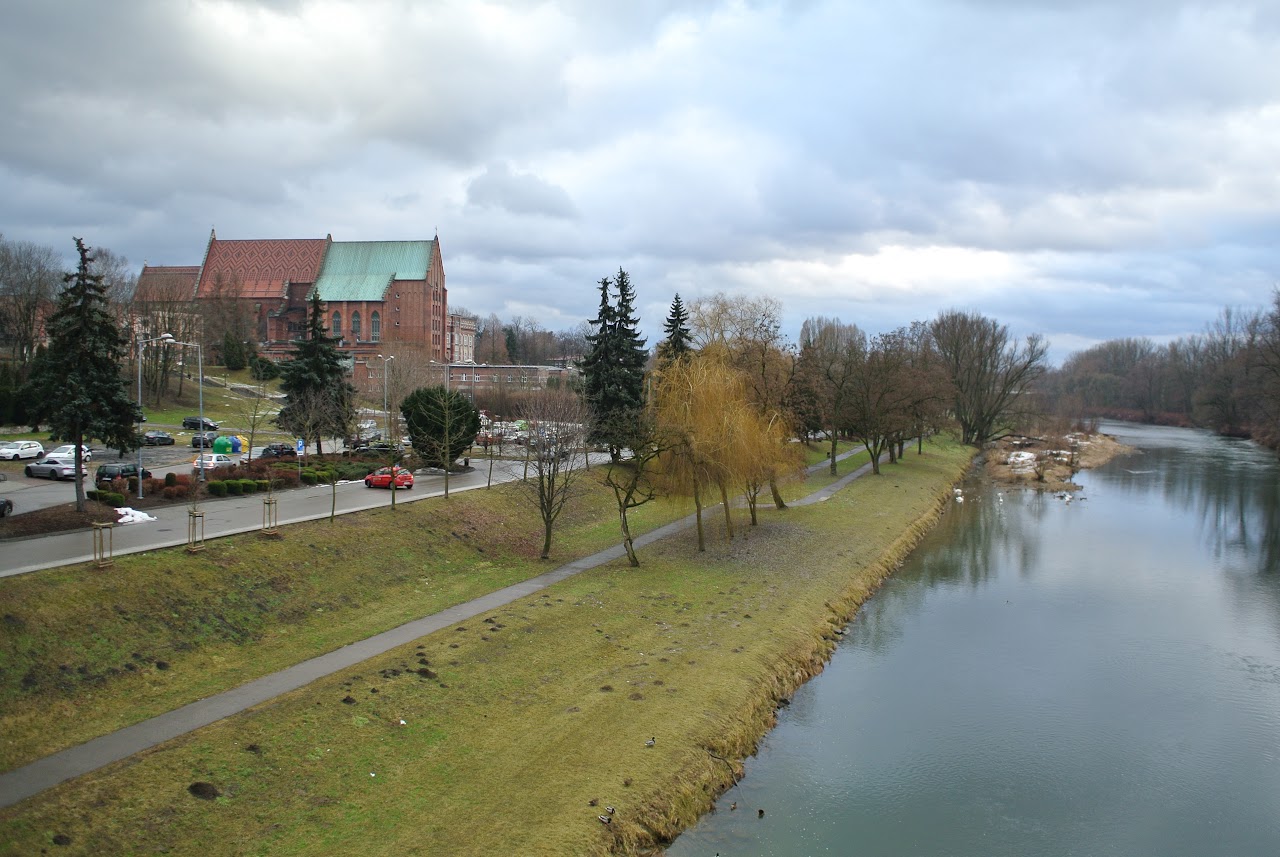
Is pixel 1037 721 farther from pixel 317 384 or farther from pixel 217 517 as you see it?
→ pixel 317 384

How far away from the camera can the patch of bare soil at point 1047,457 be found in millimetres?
56438

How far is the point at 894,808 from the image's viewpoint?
14.5 meters

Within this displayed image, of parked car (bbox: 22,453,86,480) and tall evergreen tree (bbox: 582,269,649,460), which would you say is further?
tall evergreen tree (bbox: 582,269,649,460)

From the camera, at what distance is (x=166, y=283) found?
90.2 meters

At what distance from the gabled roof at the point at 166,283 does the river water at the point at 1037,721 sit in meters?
69.2

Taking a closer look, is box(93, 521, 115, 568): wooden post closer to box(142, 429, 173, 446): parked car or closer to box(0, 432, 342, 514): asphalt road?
box(0, 432, 342, 514): asphalt road

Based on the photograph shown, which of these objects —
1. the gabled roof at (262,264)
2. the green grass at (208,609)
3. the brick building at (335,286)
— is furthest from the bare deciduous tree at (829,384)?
the gabled roof at (262,264)

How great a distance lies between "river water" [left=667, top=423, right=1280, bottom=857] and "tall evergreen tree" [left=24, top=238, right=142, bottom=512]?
68.0ft

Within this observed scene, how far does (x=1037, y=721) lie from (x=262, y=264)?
107 meters

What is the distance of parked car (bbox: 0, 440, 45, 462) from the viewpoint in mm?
39969

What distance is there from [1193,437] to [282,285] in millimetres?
104355

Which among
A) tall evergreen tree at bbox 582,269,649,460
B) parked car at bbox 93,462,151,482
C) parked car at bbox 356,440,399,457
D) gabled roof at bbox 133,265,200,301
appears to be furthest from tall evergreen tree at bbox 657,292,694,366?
gabled roof at bbox 133,265,200,301

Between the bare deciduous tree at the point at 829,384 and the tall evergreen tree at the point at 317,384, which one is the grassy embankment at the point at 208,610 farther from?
the bare deciduous tree at the point at 829,384

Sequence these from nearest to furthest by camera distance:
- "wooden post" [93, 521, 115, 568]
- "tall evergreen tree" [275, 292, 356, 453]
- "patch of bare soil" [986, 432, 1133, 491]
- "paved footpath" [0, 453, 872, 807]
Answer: "paved footpath" [0, 453, 872, 807], "wooden post" [93, 521, 115, 568], "tall evergreen tree" [275, 292, 356, 453], "patch of bare soil" [986, 432, 1133, 491]
